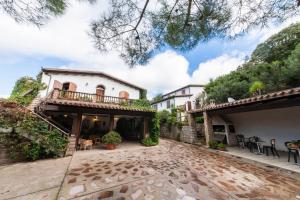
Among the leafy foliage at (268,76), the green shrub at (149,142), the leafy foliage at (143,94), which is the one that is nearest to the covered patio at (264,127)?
the leafy foliage at (268,76)

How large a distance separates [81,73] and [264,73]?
16.0 metres

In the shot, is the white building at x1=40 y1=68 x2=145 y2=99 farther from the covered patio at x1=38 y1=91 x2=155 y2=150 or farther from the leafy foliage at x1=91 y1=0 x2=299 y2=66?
the leafy foliage at x1=91 y1=0 x2=299 y2=66

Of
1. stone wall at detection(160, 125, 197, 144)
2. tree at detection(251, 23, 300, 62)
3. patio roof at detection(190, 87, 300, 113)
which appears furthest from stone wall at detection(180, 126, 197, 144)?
tree at detection(251, 23, 300, 62)

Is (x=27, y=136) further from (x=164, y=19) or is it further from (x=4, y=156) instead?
(x=164, y=19)

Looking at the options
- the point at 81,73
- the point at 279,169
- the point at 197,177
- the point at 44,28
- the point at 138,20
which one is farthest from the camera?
the point at 81,73

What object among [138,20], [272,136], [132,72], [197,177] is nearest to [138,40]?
[138,20]

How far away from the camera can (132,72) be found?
4.23m

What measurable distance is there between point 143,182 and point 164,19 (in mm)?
4552

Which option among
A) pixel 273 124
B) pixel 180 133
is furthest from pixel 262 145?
pixel 180 133

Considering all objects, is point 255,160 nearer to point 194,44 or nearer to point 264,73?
point 194,44

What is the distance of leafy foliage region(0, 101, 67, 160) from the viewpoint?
5598 millimetres

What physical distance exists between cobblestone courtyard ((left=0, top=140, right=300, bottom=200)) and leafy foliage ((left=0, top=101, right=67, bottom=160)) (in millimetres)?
724

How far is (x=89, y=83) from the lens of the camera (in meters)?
12.8

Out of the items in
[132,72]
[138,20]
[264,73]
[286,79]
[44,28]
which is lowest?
[132,72]
